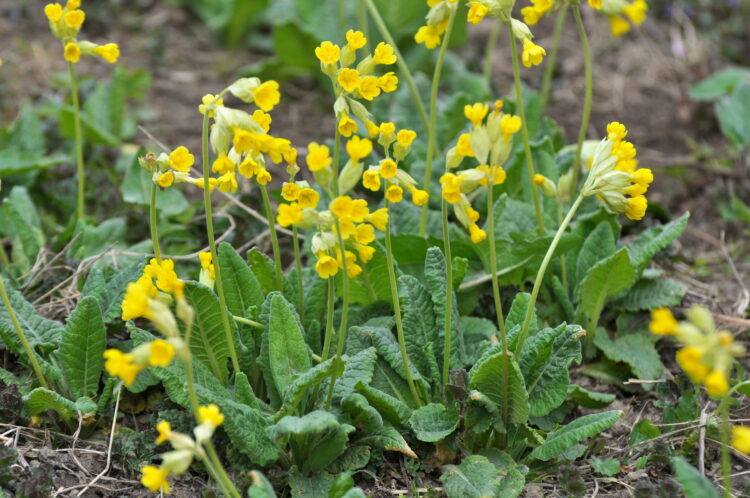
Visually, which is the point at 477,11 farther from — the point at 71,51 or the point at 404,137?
the point at 71,51

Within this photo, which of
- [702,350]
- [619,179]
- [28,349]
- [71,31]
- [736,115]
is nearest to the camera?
[702,350]

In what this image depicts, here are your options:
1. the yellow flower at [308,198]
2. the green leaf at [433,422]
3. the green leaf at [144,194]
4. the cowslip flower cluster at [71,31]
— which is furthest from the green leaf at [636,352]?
the cowslip flower cluster at [71,31]

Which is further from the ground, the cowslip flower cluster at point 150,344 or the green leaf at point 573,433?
the cowslip flower cluster at point 150,344

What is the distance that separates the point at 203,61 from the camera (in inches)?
214

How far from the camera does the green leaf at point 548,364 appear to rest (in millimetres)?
2531

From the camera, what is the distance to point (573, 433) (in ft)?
8.01

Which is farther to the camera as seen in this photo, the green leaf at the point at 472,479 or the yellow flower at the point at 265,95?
the green leaf at the point at 472,479

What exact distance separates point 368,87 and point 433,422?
979 mm

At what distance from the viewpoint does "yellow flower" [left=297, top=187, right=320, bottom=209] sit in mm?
2232

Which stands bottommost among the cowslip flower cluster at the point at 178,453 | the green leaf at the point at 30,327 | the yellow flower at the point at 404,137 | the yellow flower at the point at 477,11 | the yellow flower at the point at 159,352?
the green leaf at the point at 30,327

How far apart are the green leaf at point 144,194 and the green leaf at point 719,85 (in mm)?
2765

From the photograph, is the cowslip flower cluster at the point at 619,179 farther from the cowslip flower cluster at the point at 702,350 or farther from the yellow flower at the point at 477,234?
the cowslip flower cluster at the point at 702,350

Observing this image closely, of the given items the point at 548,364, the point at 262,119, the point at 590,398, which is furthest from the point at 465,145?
the point at 590,398

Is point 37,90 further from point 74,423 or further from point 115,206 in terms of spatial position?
point 74,423
